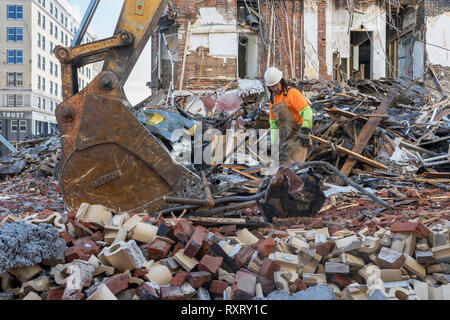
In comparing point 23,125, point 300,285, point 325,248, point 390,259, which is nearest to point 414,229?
point 390,259

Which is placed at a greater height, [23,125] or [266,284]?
[23,125]

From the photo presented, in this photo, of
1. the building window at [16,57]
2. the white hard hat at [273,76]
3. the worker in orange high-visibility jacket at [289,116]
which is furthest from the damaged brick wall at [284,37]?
the building window at [16,57]

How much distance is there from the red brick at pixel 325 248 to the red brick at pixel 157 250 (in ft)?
3.92

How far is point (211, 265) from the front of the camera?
2670 millimetres

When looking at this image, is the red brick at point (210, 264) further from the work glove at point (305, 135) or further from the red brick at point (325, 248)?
the work glove at point (305, 135)

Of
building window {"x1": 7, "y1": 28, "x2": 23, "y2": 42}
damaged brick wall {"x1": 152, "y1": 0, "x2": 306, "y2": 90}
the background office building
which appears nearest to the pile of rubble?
damaged brick wall {"x1": 152, "y1": 0, "x2": 306, "y2": 90}

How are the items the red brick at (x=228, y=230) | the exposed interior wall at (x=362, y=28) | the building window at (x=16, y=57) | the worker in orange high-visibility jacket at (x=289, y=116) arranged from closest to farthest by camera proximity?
the red brick at (x=228, y=230) → the worker in orange high-visibility jacket at (x=289, y=116) → the exposed interior wall at (x=362, y=28) → the building window at (x=16, y=57)

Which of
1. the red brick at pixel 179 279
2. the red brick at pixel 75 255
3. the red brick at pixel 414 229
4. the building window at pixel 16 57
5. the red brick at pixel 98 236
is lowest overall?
the red brick at pixel 179 279

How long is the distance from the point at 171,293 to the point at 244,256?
27.2 inches

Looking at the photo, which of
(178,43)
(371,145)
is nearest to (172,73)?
(178,43)

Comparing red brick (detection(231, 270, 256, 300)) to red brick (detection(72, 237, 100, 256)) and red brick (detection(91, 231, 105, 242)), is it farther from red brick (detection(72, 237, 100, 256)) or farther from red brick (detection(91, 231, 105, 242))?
red brick (detection(91, 231, 105, 242))

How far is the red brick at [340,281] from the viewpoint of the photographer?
2594 millimetres

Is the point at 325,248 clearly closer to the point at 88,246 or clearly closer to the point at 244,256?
the point at 244,256
